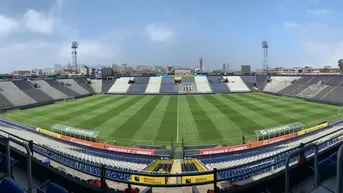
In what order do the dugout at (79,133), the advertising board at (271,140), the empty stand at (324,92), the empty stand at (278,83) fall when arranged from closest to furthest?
the advertising board at (271,140)
the dugout at (79,133)
the empty stand at (324,92)
the empty stand at (278,83)

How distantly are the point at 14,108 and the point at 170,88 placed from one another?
128ft

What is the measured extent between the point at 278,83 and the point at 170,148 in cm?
5973

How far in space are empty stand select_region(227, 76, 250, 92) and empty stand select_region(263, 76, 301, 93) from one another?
5799 millimetres

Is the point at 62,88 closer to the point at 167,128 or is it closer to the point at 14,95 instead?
the point at 14,95

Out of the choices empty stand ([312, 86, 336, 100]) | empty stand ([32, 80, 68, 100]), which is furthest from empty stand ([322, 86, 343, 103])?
empty stand ([32, 80, 68, 100])

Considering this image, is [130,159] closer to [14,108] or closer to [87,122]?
[87,122]

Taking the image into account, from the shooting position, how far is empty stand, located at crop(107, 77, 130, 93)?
72088 millimetres

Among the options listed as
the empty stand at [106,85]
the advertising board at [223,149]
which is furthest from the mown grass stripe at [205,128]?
the empty stand at [106,85]

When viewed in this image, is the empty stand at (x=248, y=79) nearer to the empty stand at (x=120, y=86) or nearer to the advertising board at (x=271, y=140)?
the empty stand at (x=120, y=86)

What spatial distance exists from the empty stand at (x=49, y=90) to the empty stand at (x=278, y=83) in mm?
52658

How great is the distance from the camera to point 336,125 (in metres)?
24.9

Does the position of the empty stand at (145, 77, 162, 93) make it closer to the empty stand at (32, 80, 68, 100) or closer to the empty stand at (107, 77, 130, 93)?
the empty stand at (107, 77, 130, 93)

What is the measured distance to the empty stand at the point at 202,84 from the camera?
70.7 m

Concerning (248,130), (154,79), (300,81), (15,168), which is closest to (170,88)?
(154,79)
